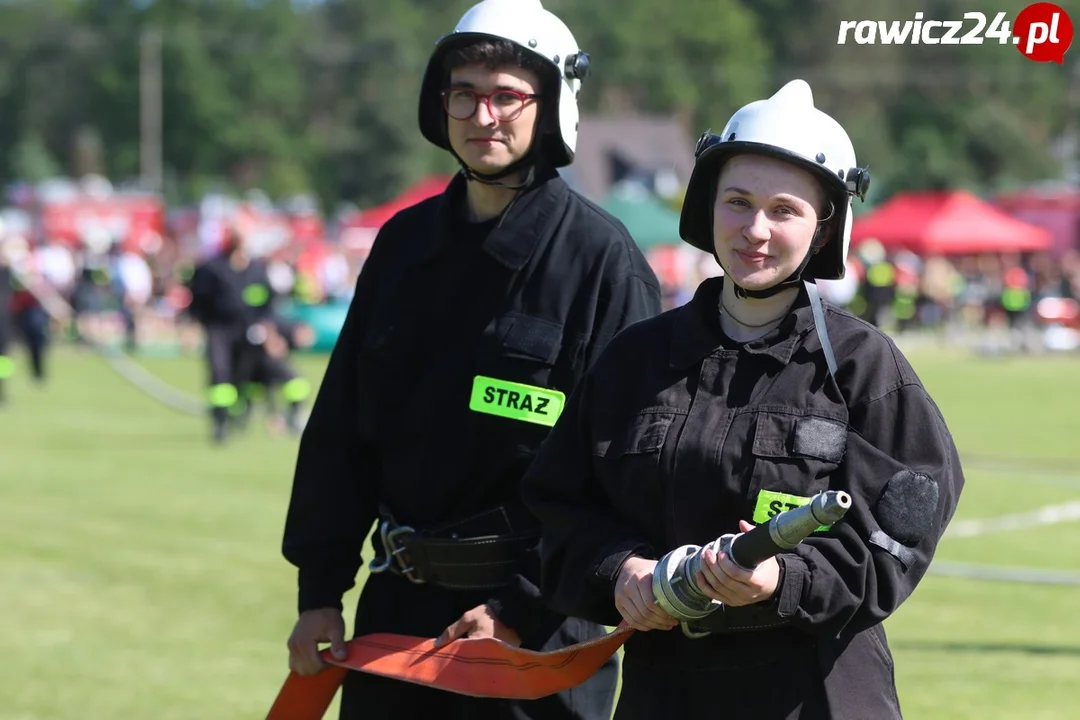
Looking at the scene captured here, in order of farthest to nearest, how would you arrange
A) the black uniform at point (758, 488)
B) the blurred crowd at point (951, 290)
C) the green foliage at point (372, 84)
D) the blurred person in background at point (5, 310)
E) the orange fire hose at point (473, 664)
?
the green foliage at point (372, 84) → the blurred crowd at point (951, 290) → the blurred person in background at point (5, 310) → the orange fire hose at point (473, 664) → the black uniform at point (758, 488)

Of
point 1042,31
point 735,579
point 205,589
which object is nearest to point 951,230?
point 205,589

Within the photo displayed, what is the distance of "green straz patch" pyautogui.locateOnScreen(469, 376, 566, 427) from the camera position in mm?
3842

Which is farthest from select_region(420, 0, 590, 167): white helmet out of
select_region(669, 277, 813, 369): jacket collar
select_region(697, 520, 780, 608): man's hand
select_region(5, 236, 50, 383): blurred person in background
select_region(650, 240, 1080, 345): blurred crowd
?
select_region(650, 240, 1080, 345): blurred crowd

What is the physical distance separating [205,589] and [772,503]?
6.95 metres

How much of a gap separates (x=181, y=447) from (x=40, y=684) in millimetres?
9601

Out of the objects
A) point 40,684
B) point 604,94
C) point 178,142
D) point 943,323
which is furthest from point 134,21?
point 40,684

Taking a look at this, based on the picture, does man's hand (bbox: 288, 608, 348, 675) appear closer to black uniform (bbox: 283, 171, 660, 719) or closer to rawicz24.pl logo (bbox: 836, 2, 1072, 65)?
black uniform (bbox: 283, 171, 660, 719)

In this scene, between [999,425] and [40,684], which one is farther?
[999,425]

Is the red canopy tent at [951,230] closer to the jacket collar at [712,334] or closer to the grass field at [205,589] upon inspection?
the grass field at [205,589]

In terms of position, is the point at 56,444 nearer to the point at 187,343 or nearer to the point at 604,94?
the point at 187,343

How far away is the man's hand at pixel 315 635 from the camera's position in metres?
4.03

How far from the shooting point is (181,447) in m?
16.7

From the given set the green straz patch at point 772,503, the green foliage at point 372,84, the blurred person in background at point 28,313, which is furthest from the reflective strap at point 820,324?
the green foliage at point 372,84

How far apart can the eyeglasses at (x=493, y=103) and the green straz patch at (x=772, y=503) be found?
1.37m
